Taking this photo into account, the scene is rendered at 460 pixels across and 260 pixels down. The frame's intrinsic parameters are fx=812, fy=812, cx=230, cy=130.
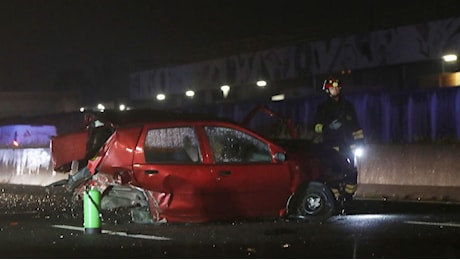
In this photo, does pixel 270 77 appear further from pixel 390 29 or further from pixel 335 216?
pixel 335 216

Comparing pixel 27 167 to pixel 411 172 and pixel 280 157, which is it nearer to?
pixel 411 172

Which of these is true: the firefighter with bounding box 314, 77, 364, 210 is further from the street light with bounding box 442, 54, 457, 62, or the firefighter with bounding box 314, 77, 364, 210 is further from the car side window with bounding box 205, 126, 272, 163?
the street light with bounding box 442, 54, 457, 62

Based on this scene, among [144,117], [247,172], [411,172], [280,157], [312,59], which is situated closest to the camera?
[247,172]

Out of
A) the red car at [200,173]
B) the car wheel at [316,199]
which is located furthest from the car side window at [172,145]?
the car wheel at [316,199]

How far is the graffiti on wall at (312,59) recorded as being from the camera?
1316 inches

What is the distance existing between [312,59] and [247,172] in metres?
28.8

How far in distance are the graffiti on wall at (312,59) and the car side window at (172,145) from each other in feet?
76.7

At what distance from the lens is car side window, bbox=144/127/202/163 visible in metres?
10.9

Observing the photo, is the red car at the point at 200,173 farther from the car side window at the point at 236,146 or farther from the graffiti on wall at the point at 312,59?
the graffiti on wall at the point at 312,59

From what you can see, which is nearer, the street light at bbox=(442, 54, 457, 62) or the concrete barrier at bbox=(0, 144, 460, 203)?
the concrete barrier at bbox=(0, 144, 460, 203)

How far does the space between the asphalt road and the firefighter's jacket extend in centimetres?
110

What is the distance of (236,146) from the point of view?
36.5 feet

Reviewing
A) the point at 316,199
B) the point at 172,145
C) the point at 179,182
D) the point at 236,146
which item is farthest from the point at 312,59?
the point at 179,182

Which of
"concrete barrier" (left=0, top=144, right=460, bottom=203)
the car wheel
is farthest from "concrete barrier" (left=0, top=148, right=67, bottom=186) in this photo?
the car wheel
